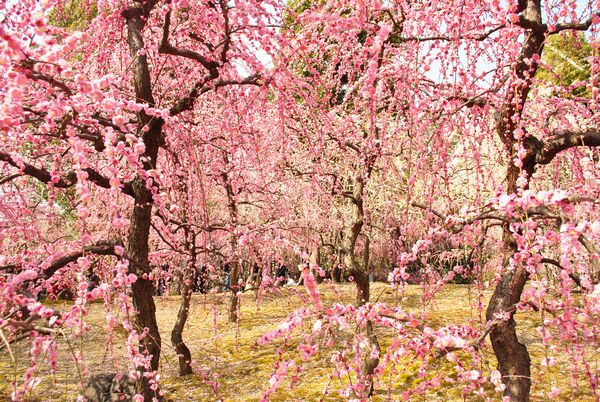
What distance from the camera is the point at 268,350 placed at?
28.3ft

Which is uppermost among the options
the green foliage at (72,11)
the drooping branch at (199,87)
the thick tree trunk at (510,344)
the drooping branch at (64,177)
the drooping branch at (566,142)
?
the green foliage at (72,11)

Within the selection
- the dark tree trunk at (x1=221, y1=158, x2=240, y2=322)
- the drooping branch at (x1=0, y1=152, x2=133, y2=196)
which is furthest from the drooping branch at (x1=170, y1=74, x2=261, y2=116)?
the dark tree trunk at (x1=221, y1=158, x2=240, y2=322)

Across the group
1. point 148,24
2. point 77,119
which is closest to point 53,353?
point 77,119

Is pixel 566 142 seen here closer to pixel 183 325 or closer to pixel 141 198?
pixel 141 198

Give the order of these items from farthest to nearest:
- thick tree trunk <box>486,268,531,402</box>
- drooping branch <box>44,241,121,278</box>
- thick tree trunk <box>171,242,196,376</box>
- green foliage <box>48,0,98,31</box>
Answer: thick tree trunk <box>171,242,196,376</box>
green foliage <box>48,0,98,31</box>
thick tree trunk <box>486,268,531,402</box>
drooping branch <box>44,241,121,278</box>

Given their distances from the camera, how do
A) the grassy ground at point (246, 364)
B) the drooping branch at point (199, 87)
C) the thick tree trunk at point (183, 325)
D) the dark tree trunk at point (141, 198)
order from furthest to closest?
the thick tree trunk at point (183, 325), the grassy ground at point (246, 364), the dark tree trunk at point (141, 198), the drooping branch at point (199, 87)

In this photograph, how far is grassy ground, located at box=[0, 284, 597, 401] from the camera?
617 cm

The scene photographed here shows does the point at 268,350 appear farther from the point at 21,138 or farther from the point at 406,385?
the point at 21,138

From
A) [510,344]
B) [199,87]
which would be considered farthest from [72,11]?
[510,344]

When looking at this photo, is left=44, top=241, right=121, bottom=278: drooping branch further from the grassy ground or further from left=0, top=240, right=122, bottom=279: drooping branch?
the grassy ground

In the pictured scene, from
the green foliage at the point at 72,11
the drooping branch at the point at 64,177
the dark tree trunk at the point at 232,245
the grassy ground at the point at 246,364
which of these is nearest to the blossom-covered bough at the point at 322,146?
the drooping branch at the point at 64,177

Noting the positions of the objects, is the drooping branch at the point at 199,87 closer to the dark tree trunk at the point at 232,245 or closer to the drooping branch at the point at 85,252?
the drooping branch at the point at 85,252

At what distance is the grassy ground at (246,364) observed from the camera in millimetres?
6167

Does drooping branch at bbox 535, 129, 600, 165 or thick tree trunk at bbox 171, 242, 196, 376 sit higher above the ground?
drooping branch at bbox 535, 129, 600, 165
